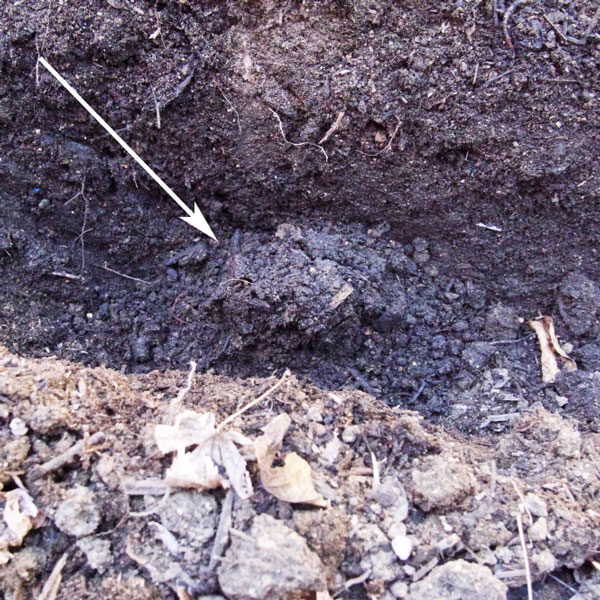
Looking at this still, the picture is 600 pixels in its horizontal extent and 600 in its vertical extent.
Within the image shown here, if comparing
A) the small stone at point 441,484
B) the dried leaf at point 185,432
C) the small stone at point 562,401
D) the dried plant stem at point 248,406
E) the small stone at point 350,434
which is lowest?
the small stone at point 562,401

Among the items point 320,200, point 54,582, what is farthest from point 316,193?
point 54,582

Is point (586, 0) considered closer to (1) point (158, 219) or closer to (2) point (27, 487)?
(1) point (158, 219)

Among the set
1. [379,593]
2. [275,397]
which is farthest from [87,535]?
[379,593]

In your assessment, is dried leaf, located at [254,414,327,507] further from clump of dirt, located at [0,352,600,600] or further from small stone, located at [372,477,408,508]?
small stone, located at [372,477,408,508]

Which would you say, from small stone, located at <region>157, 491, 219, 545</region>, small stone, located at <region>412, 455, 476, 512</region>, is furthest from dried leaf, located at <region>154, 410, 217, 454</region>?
small stone, located at <region>412, 455, 476, 512</region>

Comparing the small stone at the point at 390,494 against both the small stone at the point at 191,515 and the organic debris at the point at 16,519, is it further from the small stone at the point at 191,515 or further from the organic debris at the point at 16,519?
the organic debris at the point at 16,519

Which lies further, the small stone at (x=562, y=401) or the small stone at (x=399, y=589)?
the small stone at (x=562, y=401)

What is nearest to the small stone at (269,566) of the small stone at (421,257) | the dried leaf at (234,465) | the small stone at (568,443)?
the dried leaf at (234,465)

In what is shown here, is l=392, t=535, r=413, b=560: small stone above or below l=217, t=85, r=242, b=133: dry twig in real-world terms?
below
